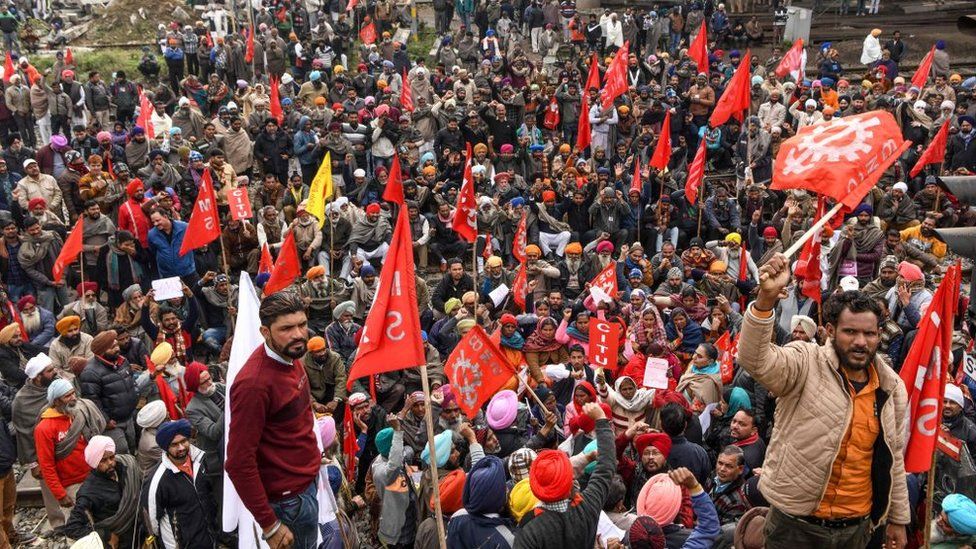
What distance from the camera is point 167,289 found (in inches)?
408

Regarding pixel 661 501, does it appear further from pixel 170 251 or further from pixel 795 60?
pixel 795 60

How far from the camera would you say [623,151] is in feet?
50.7

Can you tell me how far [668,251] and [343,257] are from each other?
417 cm

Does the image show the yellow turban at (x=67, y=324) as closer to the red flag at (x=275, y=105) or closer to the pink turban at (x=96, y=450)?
the pink turban at (x=96, y=450)

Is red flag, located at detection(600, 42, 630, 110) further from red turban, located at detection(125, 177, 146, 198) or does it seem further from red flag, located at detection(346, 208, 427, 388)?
red flag, located at detection(346, 208, 427, 388)

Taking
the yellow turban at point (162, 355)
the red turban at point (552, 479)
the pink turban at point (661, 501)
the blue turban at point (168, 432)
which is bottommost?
the yellow turban at point (162, 355)

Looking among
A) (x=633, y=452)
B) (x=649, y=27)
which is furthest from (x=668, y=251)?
(x=649, y=27)

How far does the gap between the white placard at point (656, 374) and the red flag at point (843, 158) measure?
2668 mm

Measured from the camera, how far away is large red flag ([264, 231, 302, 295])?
996cm

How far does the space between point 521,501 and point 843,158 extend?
2.77 meters

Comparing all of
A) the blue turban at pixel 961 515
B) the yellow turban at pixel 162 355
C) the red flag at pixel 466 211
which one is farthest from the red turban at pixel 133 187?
the blue turban at pixel 961 515

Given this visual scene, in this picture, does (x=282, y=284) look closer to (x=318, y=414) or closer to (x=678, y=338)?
(x=318, y=414)

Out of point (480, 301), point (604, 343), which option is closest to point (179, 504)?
point (604, 343)

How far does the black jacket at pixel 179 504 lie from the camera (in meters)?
6.36
